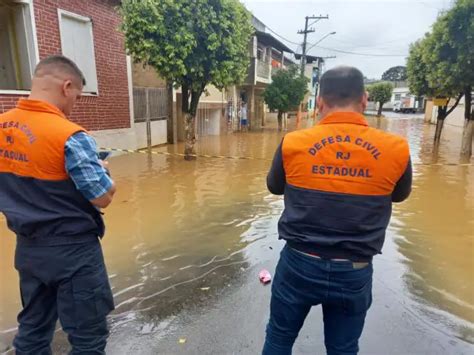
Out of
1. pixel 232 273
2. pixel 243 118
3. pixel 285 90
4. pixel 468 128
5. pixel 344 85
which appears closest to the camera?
pixel 344 85

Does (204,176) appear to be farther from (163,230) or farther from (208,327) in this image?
(208,327)

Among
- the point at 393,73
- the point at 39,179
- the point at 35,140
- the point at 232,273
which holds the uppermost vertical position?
the point at 393,73

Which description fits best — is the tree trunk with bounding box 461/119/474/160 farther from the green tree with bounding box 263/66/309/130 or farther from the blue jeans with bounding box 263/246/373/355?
the blue jeans with bounding box 263/246/373/355

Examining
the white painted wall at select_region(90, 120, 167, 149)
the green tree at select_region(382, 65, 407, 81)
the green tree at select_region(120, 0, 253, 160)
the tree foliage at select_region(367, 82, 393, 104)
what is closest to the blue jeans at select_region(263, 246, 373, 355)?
the green tree at select_region(120, 0, 253, 160)

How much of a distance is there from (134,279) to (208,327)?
118 cm

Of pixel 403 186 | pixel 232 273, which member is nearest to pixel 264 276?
pixel 232 273

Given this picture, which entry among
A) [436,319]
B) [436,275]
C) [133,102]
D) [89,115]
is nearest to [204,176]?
[89,115]

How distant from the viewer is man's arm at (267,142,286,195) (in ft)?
5.96

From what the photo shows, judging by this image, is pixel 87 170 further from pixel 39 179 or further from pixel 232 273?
pixel 232 273

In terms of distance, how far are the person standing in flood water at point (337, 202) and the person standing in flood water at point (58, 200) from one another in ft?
3.15

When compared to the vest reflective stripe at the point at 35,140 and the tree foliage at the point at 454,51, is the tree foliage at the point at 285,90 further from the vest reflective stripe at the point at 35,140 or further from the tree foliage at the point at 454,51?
the vest reflective stripe at the point at 35,140

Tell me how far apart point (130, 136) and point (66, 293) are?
10.4 metres

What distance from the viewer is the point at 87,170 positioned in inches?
69.9

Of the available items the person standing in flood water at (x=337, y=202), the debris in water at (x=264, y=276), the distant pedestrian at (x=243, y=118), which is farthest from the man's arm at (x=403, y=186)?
the distant pedestrian at (x=243, y=118)
